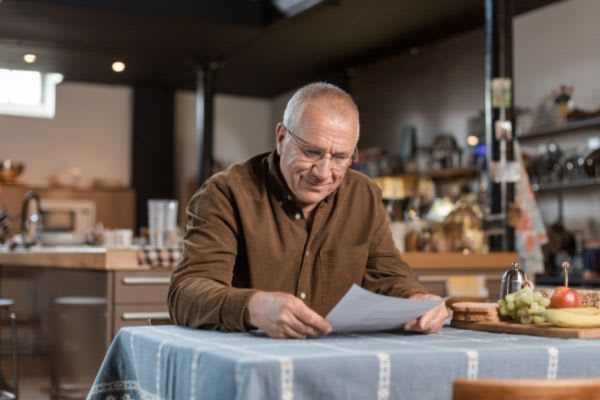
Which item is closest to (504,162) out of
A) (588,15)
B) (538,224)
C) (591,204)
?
(538,224)

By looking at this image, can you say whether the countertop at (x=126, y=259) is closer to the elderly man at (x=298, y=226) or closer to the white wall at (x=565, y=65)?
the elderly man at (x=298, y=226)

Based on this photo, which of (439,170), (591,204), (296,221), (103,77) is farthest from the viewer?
(103,77)

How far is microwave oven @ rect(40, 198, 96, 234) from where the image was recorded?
41.6 feet

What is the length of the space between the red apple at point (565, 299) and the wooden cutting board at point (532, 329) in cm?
16

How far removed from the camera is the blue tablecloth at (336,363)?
162 cm

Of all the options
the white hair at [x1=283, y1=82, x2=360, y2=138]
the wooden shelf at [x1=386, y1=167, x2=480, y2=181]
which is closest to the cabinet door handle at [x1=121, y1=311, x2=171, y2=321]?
the white hair at [x1=283, y1=82, x2=360, y2=138]

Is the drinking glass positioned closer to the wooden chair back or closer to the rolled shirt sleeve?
the rolled shirt sleeve

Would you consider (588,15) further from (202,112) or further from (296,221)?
(296,221)

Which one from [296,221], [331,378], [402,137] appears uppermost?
[402,137]

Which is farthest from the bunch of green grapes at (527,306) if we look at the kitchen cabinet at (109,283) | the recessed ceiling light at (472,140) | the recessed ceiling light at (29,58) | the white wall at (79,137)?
the white wall at (79,137)

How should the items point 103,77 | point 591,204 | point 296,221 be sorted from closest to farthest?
point 296,221, point 591,204, point 103,77

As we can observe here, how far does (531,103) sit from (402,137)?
2.48m

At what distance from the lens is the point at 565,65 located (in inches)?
349

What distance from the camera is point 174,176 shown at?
14.2m
